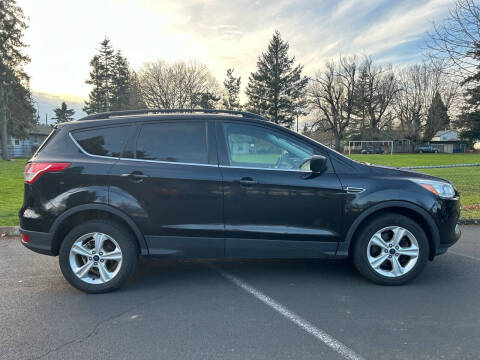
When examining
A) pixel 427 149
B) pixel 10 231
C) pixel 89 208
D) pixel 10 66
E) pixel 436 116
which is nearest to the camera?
pixel 89 208

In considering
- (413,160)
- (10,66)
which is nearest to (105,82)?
(10,66)

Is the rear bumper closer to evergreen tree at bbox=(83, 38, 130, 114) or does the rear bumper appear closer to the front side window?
the front side window

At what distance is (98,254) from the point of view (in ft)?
11.6

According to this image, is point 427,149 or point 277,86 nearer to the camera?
point 277,86

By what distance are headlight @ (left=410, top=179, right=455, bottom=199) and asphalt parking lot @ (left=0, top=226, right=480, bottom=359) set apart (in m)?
1.03

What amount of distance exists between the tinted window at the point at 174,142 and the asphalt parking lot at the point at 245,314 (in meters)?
1.49

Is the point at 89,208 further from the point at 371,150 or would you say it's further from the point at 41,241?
the point at 371,150

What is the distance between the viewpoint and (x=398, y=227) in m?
3.65

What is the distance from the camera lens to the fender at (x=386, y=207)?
3586 mm

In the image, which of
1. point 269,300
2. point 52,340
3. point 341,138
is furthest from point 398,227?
point 341,138

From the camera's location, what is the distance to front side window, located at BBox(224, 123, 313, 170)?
143 inches

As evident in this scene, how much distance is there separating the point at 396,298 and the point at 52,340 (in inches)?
129

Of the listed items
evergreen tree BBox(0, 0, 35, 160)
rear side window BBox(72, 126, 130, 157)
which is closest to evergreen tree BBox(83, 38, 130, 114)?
evergreen tree BBox(0, 0, 35, 160)

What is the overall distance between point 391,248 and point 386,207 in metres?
0.47
